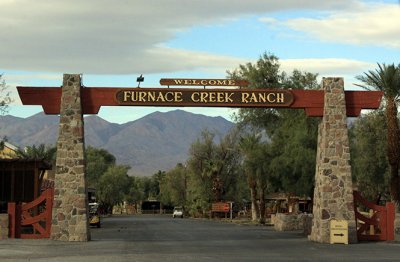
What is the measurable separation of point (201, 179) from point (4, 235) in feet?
189

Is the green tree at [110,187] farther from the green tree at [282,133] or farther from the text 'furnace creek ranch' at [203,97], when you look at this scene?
the text 'furnace creek ranch' at [203,97]

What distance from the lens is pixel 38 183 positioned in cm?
4053

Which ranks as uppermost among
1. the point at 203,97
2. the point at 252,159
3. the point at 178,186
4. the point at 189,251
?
the point at 203,97

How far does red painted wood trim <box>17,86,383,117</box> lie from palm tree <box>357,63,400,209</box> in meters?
9.07

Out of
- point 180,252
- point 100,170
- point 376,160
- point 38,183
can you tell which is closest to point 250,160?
point 376,160

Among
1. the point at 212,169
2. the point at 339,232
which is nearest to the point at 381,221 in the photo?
the point at 339,232

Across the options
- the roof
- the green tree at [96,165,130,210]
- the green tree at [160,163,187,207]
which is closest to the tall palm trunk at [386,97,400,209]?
the roof

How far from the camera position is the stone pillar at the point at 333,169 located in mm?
30328

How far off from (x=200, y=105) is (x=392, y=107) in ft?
48.3

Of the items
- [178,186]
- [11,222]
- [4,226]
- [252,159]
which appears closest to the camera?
[4,226]

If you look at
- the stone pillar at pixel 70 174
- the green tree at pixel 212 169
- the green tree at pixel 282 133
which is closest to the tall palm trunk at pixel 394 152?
the green tree at pixel 282 133

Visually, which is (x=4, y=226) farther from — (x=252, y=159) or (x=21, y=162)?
(x=252, y=159)

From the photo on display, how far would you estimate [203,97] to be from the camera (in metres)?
31.0

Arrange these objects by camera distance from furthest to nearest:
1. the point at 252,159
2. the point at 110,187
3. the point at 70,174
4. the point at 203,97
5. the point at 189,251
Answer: the point at 110,187 < the point at 252,159 < the point at 203,97 < the point at 70,174 < the point at 189,251
